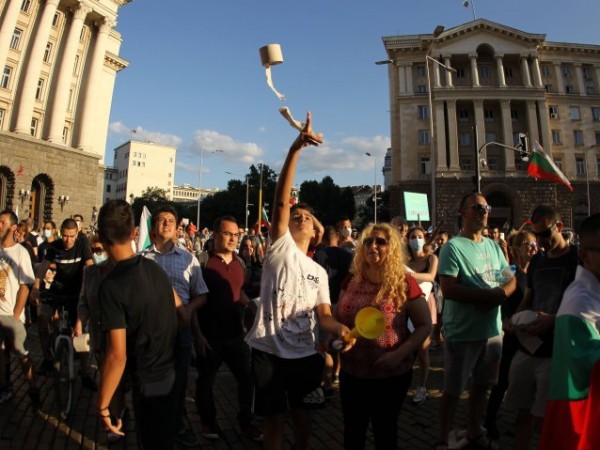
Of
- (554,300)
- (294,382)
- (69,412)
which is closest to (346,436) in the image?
(294,382)

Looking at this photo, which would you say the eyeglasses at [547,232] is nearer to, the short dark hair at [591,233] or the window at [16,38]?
the short dark hair at [591,233]

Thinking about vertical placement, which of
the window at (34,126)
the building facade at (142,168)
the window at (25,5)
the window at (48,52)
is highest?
the building facade at (142,168)

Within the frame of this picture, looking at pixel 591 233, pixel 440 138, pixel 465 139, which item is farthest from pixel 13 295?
pixel 465 139

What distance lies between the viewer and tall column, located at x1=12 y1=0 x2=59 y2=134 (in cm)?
2920

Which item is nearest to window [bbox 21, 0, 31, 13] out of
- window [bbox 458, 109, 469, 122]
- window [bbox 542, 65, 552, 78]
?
window [bbox 458, 109, 469, 122]

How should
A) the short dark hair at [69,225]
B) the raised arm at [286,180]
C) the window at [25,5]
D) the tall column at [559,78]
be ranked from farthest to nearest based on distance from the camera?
the tall column at [559,78], the window at [25,5], the short dark hair at [69,225], the raised arm at [286,180]

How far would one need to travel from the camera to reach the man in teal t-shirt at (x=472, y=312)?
144 inches

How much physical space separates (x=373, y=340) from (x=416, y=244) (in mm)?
3802

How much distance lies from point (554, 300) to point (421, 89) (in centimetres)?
4478

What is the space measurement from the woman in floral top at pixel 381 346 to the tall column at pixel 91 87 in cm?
3631

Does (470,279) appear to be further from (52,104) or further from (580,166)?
(580,166)

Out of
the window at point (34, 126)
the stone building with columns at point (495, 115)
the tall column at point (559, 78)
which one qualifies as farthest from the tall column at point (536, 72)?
the window at point (34, 126)

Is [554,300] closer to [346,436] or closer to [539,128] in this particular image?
[346,436]

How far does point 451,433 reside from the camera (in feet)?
13.5
